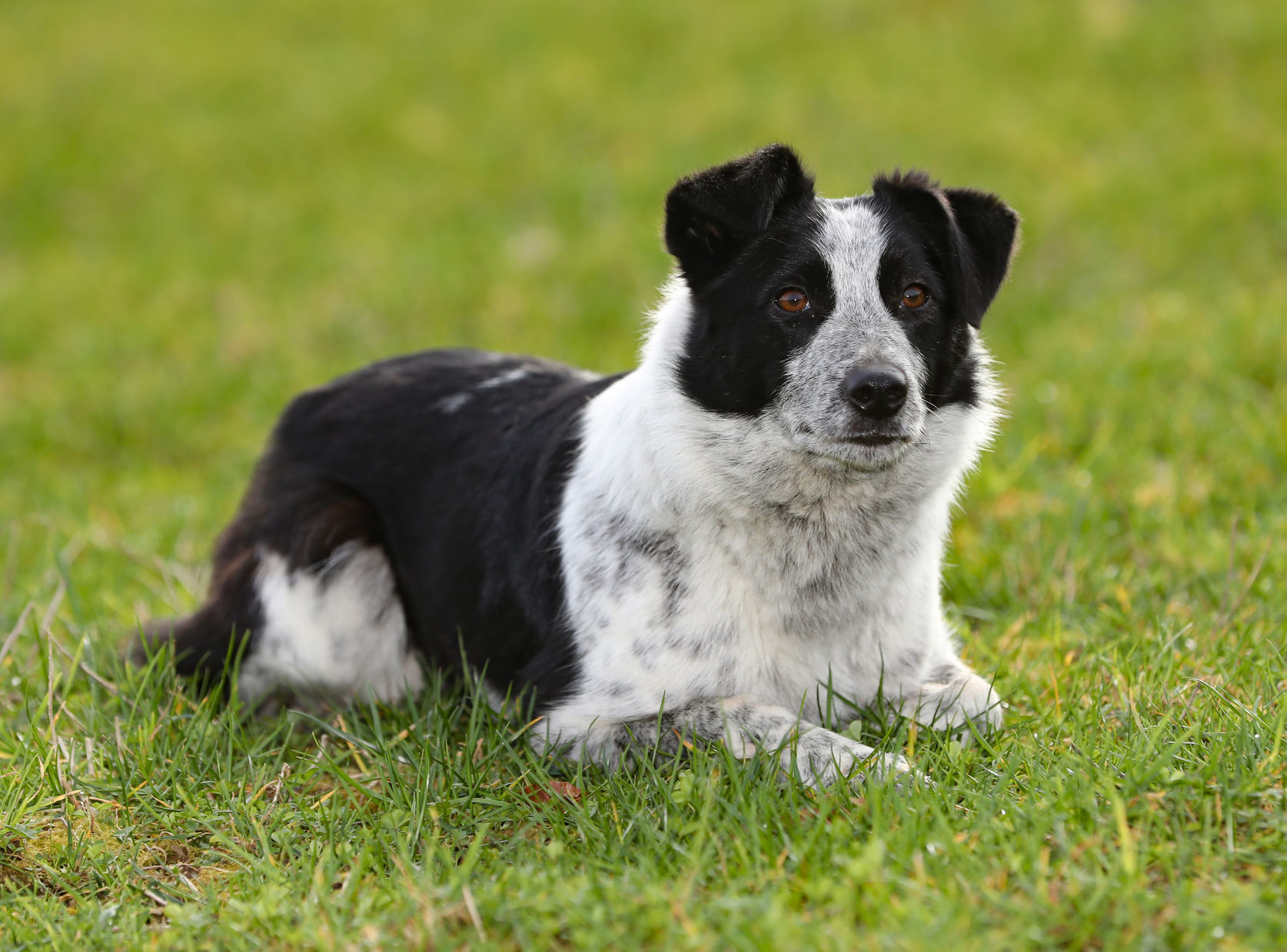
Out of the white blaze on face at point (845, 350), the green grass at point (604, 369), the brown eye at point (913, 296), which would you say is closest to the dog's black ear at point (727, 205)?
the white blaze on face at point (845, 350)

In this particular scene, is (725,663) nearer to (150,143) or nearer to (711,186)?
(711,186)

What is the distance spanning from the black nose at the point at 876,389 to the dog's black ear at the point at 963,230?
1.44ft

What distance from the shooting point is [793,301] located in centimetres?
344

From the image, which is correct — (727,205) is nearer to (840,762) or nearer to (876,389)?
(876,389)

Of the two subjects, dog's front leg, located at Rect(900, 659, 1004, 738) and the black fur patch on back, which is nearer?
dog's front leg, located at Rect(900, 659, 1004, 738)

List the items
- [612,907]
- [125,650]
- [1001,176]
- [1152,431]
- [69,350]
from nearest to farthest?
[612,907] < [125,650] < [1152,431] < [69,350] < [1001,176]

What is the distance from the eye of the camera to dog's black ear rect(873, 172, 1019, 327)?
3562mm

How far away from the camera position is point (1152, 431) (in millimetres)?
5996

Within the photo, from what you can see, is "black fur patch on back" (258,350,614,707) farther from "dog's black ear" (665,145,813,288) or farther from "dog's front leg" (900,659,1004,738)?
"dog's front leg" (900,659,1004,738)

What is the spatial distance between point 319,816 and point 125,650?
1.44 meters

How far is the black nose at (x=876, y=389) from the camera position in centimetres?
323

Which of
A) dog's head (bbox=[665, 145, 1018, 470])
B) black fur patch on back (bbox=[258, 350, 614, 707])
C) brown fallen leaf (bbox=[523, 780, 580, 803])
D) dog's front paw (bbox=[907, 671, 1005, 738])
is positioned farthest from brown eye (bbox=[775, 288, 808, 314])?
brown fallen leaf (bbox=[523, 780, 580, 803])

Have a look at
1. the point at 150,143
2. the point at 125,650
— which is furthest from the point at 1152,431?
the point at 150,143

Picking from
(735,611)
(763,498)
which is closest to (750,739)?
(735,611)
